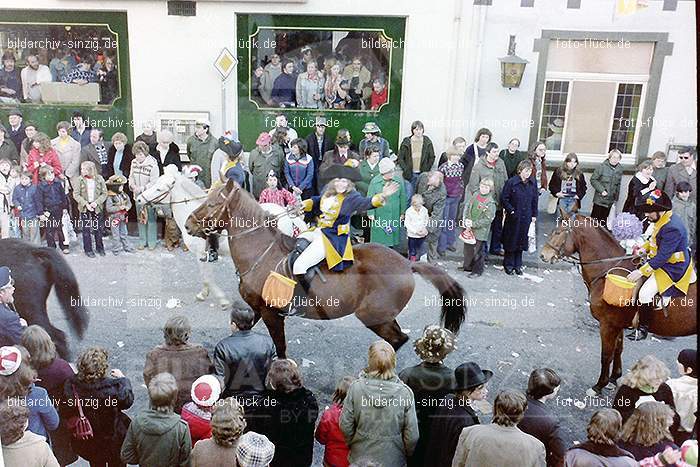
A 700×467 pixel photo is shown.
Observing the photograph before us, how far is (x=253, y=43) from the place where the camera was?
10.7ft

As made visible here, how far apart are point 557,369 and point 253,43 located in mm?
2307

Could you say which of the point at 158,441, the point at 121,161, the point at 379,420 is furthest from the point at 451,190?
the point at 158,441

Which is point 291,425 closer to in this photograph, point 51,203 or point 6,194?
point 51,203

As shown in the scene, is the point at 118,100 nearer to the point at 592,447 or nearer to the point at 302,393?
the point at 302,393

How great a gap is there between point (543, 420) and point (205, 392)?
1621 mm

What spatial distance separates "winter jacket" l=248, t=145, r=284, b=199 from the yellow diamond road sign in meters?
0.42

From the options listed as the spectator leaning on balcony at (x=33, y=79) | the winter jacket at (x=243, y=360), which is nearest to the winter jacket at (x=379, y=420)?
the winter jacket at (x=243, y=360)

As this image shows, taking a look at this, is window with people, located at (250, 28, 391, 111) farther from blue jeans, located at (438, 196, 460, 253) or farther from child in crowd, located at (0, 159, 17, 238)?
child in crowd, located at (0, 159, 17, 238)

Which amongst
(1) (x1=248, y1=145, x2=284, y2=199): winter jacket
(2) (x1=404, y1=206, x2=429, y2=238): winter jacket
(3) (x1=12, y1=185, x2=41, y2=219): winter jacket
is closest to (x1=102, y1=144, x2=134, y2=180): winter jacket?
(3) (x1=12, y1=185, x2=41, y2=219): winter jacket

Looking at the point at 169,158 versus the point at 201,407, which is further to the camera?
the point at 169,158

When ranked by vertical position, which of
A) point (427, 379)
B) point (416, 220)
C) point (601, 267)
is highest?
point (416, 220)

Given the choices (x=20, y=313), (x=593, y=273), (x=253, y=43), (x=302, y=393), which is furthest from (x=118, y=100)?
(x=593, y=273)

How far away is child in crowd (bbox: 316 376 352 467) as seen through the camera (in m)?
3.17

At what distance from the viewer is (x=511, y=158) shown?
3346mm
